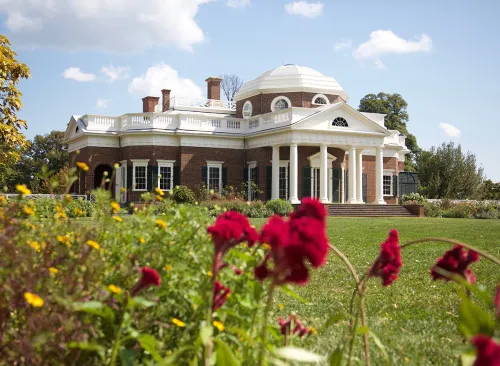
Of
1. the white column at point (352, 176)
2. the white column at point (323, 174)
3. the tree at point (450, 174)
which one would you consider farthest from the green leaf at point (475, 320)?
the tree at point (450, 174)

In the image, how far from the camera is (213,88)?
40.2 meters

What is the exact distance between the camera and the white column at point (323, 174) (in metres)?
30.3

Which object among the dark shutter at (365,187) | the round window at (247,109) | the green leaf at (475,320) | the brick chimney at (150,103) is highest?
the brick chimney at (150,103)

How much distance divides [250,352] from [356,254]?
815cm

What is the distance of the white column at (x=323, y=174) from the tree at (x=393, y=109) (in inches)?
1174

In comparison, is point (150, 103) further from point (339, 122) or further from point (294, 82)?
point (339, 122)

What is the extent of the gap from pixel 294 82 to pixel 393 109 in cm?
2897

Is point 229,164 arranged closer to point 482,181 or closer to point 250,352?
point 482,181

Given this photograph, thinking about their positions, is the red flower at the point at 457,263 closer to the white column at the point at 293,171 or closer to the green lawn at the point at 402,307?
the green lawn at the point at 402,307

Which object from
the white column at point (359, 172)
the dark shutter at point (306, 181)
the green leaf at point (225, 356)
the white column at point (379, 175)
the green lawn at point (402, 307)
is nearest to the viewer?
the green leaf at point (225, 356)

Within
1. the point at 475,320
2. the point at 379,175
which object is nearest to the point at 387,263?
the point at 475,320

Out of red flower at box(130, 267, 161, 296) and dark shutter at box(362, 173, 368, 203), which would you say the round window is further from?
red flower at box(130, 267, 161, 296)

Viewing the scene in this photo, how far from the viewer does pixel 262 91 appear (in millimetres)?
34812

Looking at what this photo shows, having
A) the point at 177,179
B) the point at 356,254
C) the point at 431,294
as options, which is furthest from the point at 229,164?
the point at 431,294
